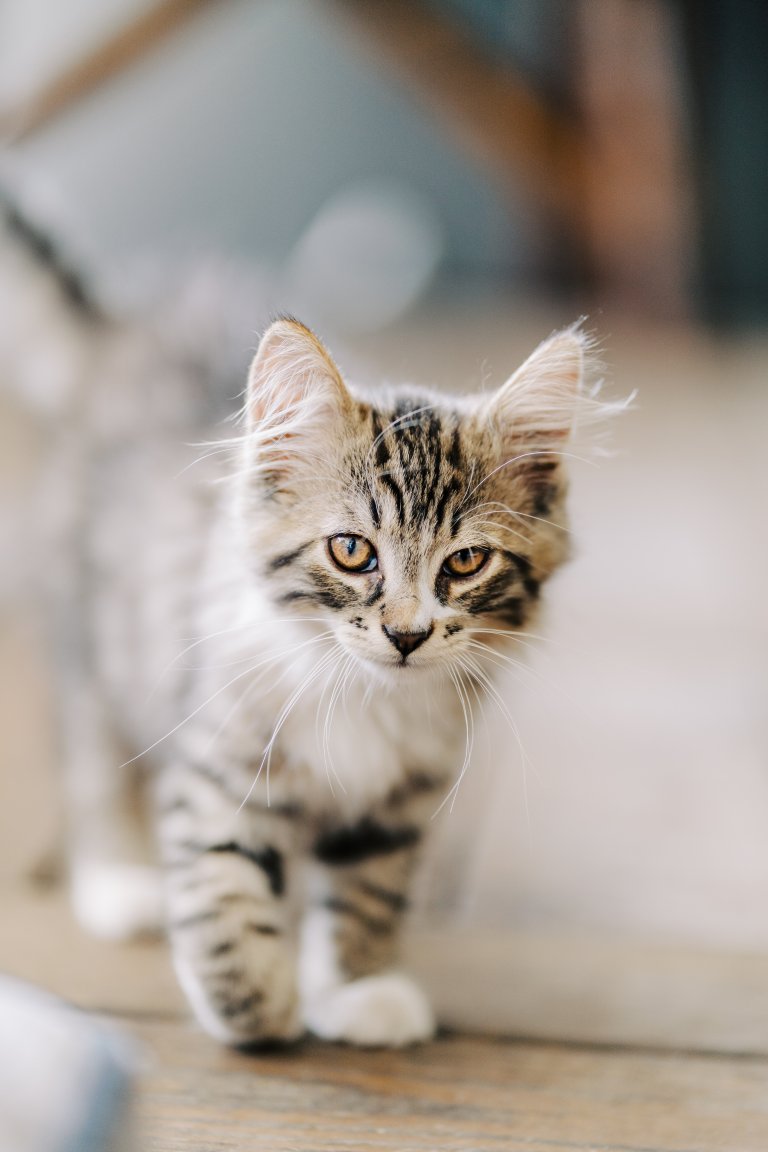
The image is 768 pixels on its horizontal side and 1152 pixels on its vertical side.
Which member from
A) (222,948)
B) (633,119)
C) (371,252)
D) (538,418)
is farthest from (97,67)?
(371,252)

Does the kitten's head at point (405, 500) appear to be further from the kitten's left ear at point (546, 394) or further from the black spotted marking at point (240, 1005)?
the black spotted marking at point (240, 1005)

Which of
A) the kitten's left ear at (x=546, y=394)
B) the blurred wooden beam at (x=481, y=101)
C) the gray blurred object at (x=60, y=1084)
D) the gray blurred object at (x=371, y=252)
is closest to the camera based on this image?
the gray blurred object at (x=60, y=1084)

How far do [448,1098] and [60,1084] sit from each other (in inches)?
18.5

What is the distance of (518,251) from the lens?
5590 millimetres

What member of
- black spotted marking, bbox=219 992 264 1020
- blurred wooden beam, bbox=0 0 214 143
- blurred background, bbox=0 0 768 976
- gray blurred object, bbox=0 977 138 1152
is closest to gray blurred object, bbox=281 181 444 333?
blurred background, bbox=0 0 768 976

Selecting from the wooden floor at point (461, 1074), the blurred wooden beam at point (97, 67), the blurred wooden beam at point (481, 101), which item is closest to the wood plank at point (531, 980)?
the wooden floor at point (461, 1074)

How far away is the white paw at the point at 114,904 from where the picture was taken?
1270 millimetres

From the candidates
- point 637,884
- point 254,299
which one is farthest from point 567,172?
point 637,884

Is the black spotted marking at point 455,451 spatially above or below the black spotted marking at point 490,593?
above

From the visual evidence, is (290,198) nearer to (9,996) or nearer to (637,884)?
(637,884)

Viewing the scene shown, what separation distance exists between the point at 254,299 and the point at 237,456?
0.68 m

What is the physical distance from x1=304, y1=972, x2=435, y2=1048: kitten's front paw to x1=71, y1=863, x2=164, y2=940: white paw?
0.25 m

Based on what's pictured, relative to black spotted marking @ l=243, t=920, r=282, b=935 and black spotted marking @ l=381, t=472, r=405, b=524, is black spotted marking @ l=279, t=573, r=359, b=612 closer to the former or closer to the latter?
black spotted marking @ l=381, t=472, r=405, b=524

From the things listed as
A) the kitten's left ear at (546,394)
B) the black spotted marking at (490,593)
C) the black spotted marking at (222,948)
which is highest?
the kitten's left ear at (546,394)
